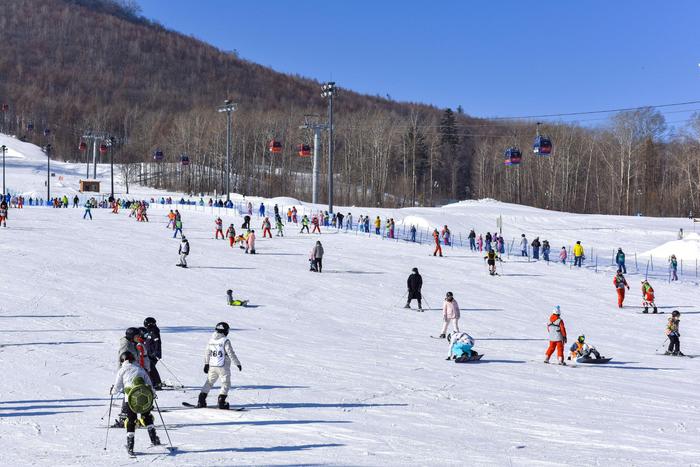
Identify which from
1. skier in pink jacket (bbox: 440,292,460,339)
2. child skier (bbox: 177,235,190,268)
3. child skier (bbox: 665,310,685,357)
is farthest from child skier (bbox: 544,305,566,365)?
child skier (bbox: 177,235,190,268)

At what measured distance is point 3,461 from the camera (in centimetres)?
706

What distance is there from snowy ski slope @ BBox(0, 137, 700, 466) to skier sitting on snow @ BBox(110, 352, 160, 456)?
0.23 metres

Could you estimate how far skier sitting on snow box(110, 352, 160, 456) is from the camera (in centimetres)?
741

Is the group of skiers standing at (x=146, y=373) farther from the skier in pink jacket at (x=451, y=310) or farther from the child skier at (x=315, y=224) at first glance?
the child skier at (x=315, y=224)

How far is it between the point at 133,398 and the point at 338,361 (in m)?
6.31

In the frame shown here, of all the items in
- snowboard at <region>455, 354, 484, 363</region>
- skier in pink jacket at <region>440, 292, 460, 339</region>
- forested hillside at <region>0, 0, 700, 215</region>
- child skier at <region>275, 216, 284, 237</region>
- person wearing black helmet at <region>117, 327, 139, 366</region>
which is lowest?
snowboard at <region>455, 354, 484, 363</region>

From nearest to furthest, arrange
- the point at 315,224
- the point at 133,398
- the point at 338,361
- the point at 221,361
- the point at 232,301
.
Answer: the point at 133,398 → the point at 221,361 → the point at 338,361 → the point at 232,301 → the point at 315,224

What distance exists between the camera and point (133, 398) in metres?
7.45

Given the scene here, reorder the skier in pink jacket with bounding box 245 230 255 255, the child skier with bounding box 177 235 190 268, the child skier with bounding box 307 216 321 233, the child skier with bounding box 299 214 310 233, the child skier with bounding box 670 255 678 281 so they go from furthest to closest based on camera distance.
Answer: the child skier with bounding box 307 216 321 233 < the child skier with bounding box 299 214 310 233 < the child skier with bounding box 670 255 678 281 < the skier in pink jacket with bounding box 245 230 255 255 < the child skier with bounding box 177 235 190 268

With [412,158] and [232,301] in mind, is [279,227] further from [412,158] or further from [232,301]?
[412,158]

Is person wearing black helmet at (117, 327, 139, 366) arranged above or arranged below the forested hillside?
below

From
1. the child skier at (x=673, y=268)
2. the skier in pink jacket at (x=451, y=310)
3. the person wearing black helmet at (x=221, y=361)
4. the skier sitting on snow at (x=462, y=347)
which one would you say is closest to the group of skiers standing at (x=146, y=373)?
the person wearing black helmet at (x=221, y=361)

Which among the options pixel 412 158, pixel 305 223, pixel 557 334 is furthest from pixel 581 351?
pixel 412 158

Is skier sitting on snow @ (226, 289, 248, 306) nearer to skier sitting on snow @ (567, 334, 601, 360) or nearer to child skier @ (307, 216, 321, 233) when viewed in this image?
skier sitting on snow @ (567, 334, 601, 360)
